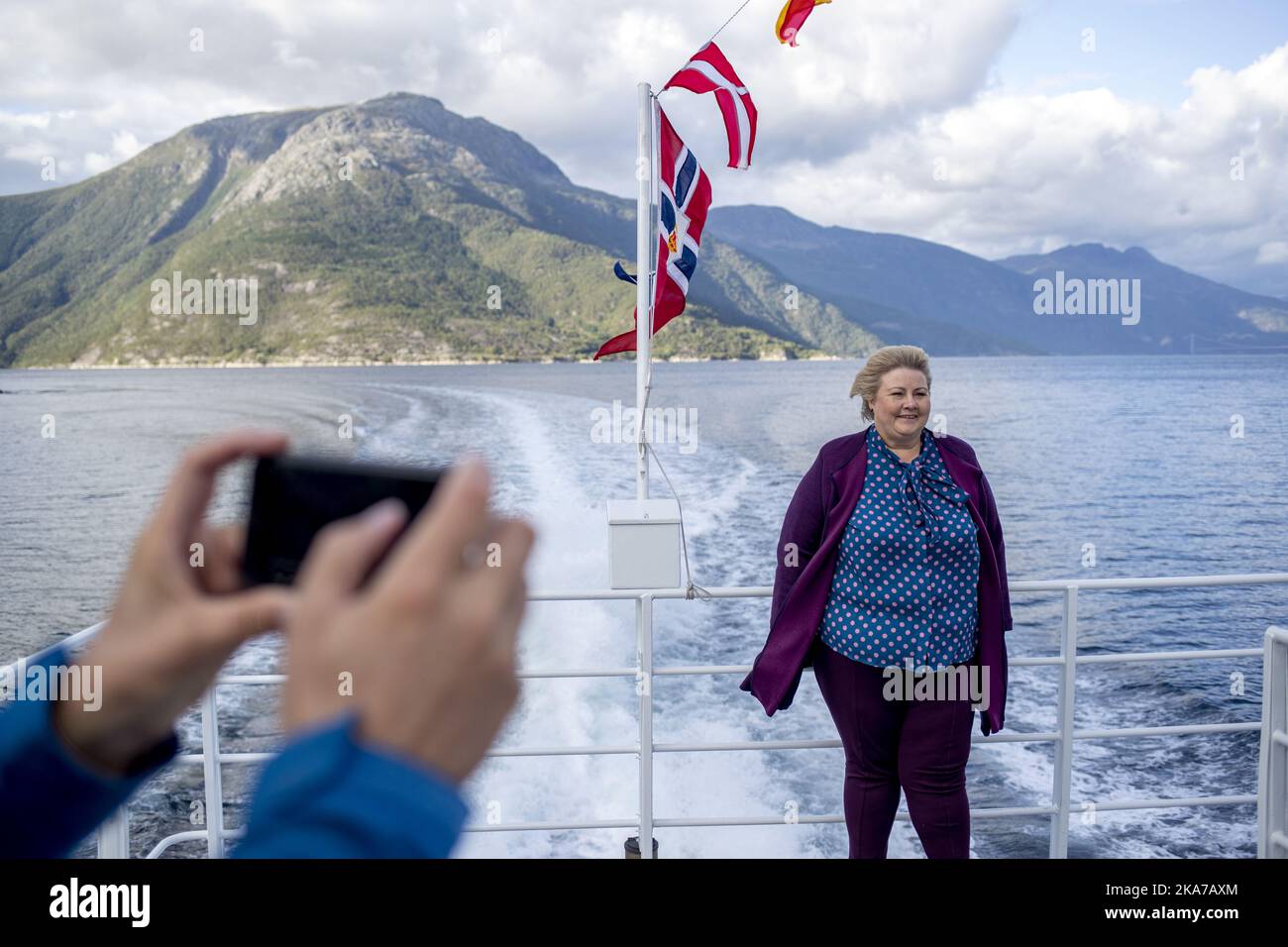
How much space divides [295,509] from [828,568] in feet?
6.11

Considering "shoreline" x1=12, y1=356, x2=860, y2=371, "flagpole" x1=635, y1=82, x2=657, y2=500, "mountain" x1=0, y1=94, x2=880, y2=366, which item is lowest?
"flagpole" x1=635, y1=82, x2=657, y2=500

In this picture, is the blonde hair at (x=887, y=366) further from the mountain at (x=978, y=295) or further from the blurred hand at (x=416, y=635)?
the mountain at (x=978, y=295)

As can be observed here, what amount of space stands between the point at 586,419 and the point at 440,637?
23.7m

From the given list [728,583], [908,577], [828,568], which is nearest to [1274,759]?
[908,577]

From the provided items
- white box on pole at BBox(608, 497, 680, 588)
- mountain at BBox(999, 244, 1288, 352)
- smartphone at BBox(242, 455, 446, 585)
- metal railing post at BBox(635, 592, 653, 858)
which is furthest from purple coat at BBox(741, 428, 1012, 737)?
mountain at BBox(999, 244, 1288, 352)

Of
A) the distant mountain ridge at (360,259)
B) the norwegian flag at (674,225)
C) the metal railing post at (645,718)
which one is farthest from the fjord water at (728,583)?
the distant mountain ridge at (360,259)

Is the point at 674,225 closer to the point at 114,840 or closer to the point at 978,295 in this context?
the point at 114,840

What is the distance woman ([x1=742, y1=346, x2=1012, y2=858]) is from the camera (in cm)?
204

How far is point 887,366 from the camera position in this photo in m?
2.19

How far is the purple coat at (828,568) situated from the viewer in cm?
214

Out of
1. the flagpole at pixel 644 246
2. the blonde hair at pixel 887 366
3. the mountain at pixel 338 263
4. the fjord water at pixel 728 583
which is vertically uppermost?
the mountain at pixel 338 263

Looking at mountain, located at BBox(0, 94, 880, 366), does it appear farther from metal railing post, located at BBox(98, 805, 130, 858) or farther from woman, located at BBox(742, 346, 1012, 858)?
woman, located at BBox(742, 346, 1012, 858)

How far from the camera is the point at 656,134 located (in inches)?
137
